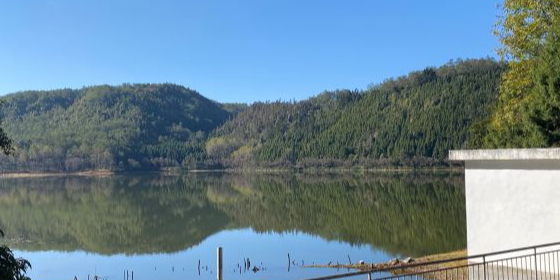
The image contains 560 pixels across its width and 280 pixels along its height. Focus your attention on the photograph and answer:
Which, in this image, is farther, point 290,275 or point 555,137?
point 290,275

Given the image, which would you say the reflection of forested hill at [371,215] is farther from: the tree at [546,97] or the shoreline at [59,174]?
the shoreline at [59,174]

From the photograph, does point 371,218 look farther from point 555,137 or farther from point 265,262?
point 555,137

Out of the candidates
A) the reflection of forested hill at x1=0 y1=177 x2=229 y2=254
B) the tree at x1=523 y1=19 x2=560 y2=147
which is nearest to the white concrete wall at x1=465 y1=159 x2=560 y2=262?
the tree at x1=523 y1=19 x2=560 y2=147

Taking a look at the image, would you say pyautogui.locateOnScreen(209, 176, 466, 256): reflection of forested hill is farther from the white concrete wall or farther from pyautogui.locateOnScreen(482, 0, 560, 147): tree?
→ the white concrete wall

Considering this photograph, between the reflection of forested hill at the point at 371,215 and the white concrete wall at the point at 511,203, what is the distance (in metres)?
21.1

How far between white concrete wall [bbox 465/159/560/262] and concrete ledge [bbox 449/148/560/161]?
0.30 m

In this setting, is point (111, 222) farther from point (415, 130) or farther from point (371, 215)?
point (415, 130)

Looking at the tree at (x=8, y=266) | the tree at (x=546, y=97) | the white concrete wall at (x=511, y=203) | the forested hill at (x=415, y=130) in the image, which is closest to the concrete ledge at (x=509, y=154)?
the white concrete wall at (x=511, y=203)

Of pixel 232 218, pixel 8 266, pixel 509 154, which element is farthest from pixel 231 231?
pixel 8 266

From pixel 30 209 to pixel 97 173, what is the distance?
120m

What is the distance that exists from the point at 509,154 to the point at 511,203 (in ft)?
4.28

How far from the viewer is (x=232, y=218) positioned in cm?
6278

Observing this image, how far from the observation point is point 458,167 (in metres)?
136

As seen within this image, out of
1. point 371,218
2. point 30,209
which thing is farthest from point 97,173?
point 371,218
